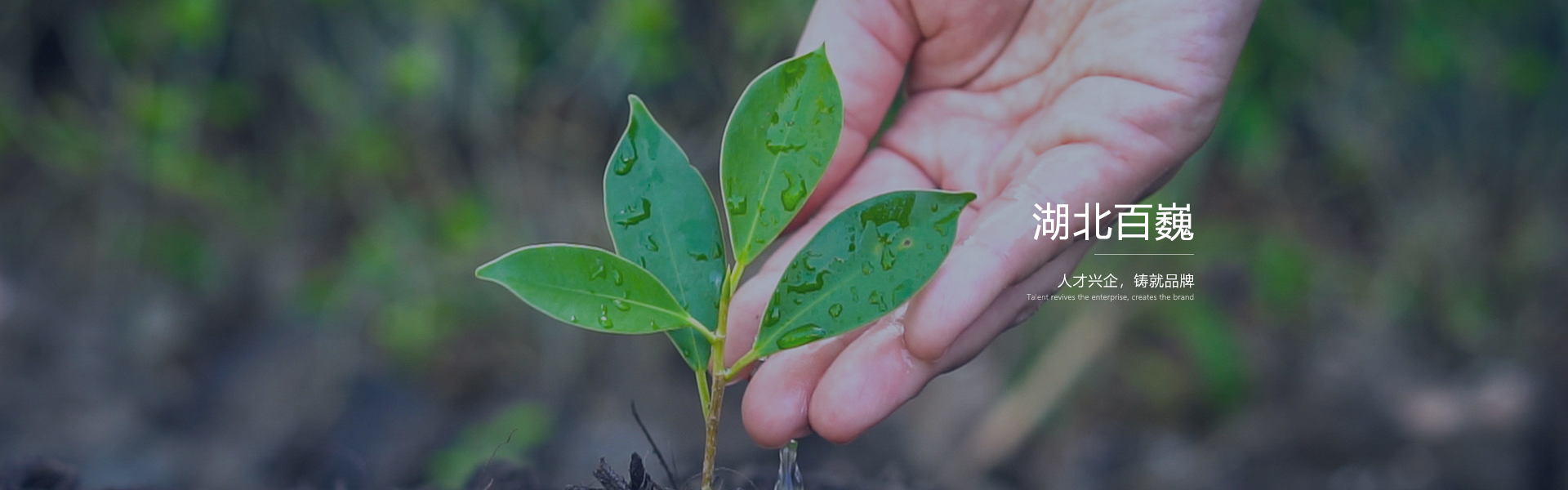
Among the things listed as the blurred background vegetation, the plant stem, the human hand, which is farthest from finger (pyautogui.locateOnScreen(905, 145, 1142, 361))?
the blurred background vegetation

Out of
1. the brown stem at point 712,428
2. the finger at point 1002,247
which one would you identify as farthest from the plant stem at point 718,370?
the finger at point 1002,247

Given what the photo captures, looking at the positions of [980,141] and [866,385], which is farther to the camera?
[980,141]

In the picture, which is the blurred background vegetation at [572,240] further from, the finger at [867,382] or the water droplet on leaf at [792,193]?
the water droplet on leaf at [792,193]

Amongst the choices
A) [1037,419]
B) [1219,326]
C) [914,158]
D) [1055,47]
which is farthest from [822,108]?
[1219,326]

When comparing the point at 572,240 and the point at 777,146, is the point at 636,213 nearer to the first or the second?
the point at 777,146

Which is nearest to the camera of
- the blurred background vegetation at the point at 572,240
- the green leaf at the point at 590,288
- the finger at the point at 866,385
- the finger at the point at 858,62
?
the green leaf at the point at 590,288

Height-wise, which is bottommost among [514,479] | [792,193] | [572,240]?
[514,479]

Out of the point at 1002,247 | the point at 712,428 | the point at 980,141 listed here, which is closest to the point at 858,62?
the point at 980,141

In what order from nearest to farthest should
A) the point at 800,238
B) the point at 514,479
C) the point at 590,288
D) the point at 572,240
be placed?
the point at 590,288
the point at 514,479
the point at 800,238
the point at 572,240

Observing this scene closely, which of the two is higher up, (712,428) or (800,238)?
(800,238)
